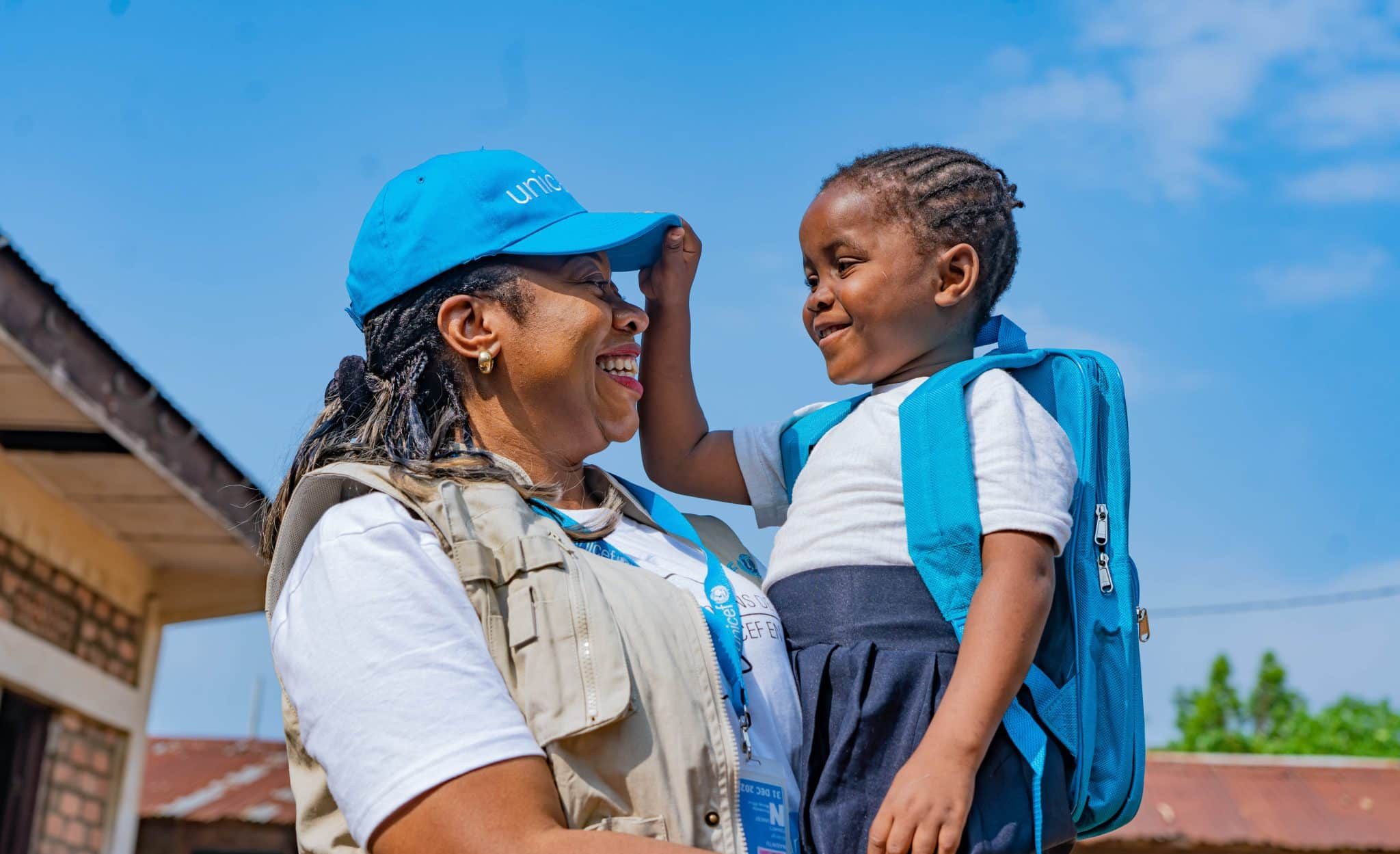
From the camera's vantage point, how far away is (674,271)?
9.46ft

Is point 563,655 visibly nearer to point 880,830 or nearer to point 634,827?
point 634,827

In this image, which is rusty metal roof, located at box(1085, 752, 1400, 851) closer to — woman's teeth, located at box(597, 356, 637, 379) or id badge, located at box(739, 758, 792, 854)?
woman's teeth, located at box(597, 356, 637, 379)

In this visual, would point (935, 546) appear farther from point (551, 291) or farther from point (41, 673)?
point (41, 673)

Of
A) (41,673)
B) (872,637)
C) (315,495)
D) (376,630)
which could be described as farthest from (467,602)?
(41,673)

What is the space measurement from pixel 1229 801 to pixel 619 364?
935cm

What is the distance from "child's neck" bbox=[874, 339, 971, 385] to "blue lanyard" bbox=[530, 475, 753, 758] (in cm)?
47

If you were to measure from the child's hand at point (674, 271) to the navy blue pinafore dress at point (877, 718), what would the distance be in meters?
0.81

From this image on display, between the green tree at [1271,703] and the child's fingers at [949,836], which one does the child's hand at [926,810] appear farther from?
the green tree at [1271,703]

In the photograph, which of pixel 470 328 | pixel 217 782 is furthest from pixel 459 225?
pixel 217 782

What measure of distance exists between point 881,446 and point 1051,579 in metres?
0.38

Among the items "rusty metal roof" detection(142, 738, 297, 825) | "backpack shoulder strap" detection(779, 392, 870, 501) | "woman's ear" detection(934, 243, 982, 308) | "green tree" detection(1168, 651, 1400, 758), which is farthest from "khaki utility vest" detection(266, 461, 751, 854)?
"green tree" detection(1168, 651, 1400, 758)

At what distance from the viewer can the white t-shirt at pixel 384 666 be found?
1.74 m

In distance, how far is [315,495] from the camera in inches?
82.2


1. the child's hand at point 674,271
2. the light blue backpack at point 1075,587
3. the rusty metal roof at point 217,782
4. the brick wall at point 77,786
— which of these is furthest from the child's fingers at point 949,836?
the rusty metal roof at point 217,782
